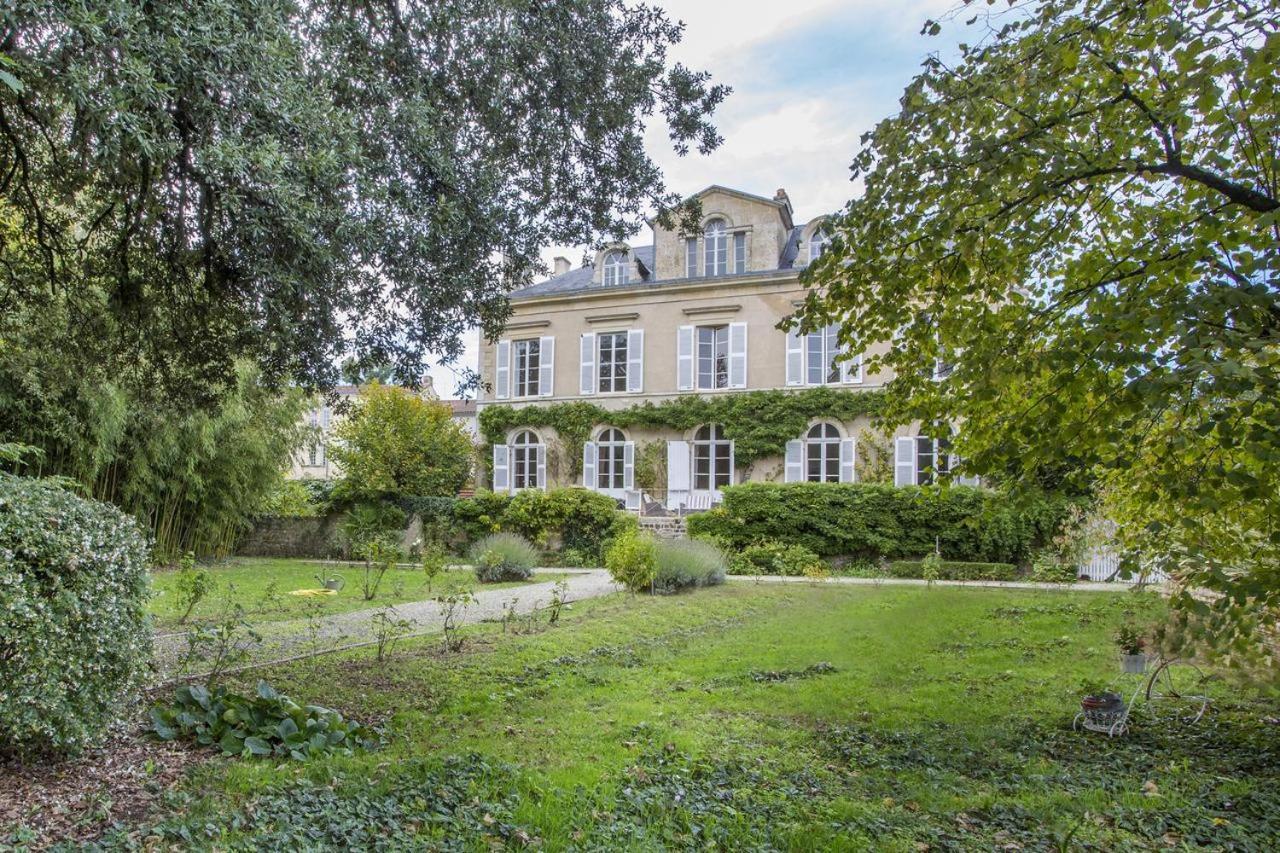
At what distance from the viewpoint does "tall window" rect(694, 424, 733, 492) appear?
71.3 feet

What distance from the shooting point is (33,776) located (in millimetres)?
3301

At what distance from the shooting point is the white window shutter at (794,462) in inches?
818

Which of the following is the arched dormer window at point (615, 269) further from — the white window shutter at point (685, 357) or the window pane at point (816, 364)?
the window pane at point (816, 364)

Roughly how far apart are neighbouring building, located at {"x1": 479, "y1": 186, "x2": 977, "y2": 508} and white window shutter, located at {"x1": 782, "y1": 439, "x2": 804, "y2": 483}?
0.03m

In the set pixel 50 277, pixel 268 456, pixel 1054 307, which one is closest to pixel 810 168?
pixel 1054 307

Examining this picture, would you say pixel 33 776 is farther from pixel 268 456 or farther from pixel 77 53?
pixel 268 456

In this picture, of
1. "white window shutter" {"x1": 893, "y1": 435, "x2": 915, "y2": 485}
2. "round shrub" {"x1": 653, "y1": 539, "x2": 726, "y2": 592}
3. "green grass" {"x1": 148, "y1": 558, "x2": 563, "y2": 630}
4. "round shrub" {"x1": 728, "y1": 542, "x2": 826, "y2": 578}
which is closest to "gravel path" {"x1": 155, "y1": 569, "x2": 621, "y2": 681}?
"green grass" {"x1": 148, "y1": 558, "x2": 563, "y2": 630}

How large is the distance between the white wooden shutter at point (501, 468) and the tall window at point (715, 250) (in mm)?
8308

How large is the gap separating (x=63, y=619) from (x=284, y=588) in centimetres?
1017

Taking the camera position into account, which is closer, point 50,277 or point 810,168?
point 50,277

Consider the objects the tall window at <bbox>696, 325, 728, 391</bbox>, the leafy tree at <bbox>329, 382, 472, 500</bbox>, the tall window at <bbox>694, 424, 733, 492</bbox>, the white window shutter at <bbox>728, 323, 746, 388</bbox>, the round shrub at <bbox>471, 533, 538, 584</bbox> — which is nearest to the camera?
the round shrub at <bbox>471, 533, 538, 584</bbox>

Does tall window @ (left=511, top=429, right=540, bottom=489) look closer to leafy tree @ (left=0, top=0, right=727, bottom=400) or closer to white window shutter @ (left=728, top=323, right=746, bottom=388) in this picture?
white window shutter @ (left=728, top=323, right=746, bottom=388)

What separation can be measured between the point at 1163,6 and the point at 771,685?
4928 millimetres

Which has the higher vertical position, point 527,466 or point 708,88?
point 708,88
